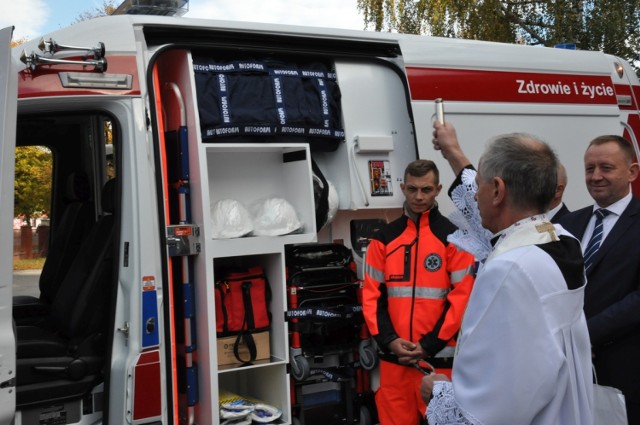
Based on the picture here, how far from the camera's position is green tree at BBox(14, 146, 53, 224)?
4.65 meters

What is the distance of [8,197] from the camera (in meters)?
2.60

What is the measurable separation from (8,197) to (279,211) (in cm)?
143

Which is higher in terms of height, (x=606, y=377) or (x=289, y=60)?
(x=289, y=60)

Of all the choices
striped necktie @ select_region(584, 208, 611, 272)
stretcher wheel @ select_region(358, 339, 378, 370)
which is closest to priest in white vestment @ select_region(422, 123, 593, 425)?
striped necktie @ select_region(584, 208, 611, 272)

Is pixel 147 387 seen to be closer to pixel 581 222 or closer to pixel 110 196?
pixel 110 196

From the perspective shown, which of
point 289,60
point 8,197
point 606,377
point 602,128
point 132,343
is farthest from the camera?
point 602,128

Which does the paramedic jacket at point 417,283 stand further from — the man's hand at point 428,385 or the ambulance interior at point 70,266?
the man's hand at point 428,385

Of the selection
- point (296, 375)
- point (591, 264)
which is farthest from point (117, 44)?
point (591, 264)

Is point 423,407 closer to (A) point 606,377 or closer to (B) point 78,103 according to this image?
(A) point 606,377

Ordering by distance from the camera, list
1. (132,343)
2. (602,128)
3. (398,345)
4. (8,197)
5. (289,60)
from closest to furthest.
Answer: (8,197), (132,343), (398,345), (289,60), (602,128)

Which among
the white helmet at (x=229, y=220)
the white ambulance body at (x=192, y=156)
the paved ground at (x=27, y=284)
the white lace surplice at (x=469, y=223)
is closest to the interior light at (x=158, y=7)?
the white ambulance body at (x=192, y=156)

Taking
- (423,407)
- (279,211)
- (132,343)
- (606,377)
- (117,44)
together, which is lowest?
(423,407)

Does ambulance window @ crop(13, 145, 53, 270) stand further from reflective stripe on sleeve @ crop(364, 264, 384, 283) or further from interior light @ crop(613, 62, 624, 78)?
interior light @ crop(613, 62, 624, 78)

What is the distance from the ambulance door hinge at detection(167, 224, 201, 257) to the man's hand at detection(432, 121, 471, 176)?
4.47ft
